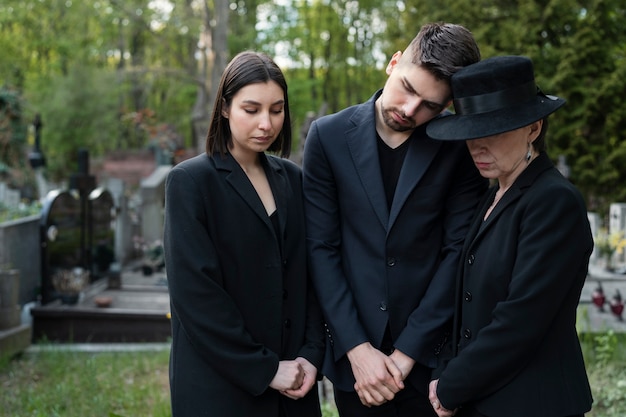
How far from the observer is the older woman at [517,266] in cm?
218

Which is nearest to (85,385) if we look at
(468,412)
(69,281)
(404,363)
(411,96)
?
(69,281)

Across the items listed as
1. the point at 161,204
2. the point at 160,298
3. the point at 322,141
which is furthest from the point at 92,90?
the point at 322,141

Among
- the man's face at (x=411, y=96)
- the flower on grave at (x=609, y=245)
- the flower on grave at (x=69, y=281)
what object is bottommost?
the flower on grave at (x=69, y=281)

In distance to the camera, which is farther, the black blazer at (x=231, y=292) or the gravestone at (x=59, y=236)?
the gravestone at (x=59, y=236)

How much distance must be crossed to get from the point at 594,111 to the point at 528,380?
19710 millimetres

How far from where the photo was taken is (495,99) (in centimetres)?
230

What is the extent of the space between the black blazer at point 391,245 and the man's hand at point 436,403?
3.1 inches

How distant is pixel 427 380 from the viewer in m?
2.59

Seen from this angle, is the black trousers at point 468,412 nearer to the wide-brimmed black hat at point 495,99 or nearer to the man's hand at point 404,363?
the man's hand at point 404,363

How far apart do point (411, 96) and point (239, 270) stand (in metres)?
0.86

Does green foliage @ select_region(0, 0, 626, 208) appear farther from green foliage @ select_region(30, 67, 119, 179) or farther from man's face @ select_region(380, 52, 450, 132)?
man's face @ select_region(380, 52, 450, 132)

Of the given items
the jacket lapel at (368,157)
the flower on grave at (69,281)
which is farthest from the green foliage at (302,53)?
the jacket lapel at (368,157)

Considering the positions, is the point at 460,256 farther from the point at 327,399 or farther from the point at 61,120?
the point at 61,120

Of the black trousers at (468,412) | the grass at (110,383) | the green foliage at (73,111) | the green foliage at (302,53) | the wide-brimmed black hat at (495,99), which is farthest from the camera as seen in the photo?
the green foliage at (73,111)
